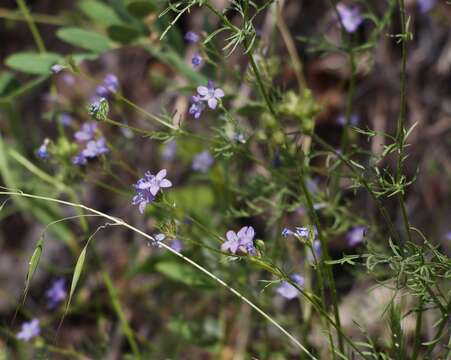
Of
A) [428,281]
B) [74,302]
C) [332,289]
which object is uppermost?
[428,281]

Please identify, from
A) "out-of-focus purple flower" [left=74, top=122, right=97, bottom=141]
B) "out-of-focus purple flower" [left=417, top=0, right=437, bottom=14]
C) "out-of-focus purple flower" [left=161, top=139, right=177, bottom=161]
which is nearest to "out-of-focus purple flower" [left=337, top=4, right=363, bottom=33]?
"out-of-focus purple flower" [left=417, top=0, right=437, bottom=14]

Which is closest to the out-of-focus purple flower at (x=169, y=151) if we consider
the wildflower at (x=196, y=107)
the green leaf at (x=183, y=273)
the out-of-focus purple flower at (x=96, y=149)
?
the green leaf at (x=183, y=273)

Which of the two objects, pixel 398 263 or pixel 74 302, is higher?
pixel 398 263

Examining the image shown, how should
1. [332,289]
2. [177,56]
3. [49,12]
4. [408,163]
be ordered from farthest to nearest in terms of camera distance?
1. [49,12]
2. [408,163]
3. [177,56]
4. [332,289]

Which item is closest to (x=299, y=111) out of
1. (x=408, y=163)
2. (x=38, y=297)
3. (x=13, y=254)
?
(x=408, y=163)

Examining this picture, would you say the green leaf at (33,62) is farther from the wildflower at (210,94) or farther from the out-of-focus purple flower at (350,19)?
the out-of-focus purple flower at (350,19)

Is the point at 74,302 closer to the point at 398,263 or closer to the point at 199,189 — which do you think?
the point at 199,189

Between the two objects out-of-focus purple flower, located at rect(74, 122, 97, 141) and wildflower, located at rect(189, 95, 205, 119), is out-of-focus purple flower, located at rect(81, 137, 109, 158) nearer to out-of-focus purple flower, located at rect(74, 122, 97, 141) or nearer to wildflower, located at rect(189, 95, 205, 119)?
out-of-focus purple flower, located at rect(74, 122, 97, 141)
